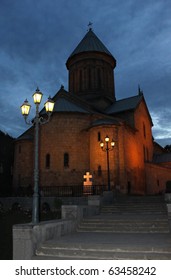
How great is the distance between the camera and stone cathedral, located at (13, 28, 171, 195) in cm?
2512

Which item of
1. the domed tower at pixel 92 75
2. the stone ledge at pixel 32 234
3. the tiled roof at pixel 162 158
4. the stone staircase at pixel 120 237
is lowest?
the stone staircase at pixel 120 237

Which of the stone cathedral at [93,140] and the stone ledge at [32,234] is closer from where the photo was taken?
the stone ledge at [32,234]

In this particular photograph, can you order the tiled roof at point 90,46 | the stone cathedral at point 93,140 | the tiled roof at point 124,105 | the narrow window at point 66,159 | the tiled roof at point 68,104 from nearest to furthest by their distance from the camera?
the stone cathedral at point 93,140 → the narrow window at point 66,159 → the tiled roof at point 68,104 → the tiled roof at point 124,105 → the tiled roof at point 90,46

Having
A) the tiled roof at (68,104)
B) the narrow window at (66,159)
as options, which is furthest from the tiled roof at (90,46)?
the narrow window at (66,159)

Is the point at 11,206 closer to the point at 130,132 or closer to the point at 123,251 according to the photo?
the point at 130,132

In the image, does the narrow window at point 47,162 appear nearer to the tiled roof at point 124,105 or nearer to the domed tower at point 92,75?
the domed tower at point 92,75

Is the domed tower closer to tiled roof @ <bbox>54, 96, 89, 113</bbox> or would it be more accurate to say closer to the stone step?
tiled roof @ <bbox>54, 96, 89, 113</bbox>

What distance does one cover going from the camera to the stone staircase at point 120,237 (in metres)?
6.57

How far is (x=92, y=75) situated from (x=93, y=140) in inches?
456

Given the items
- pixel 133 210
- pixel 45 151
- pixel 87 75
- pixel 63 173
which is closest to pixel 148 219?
pixel 133 210

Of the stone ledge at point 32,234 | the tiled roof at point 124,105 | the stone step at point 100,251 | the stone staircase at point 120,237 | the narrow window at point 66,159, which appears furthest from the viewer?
the tiled roof at point 124,105

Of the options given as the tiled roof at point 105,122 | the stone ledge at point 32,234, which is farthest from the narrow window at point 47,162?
the stone ledge at point 32,234

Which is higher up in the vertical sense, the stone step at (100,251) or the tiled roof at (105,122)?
the tiled roof at (105,122)
